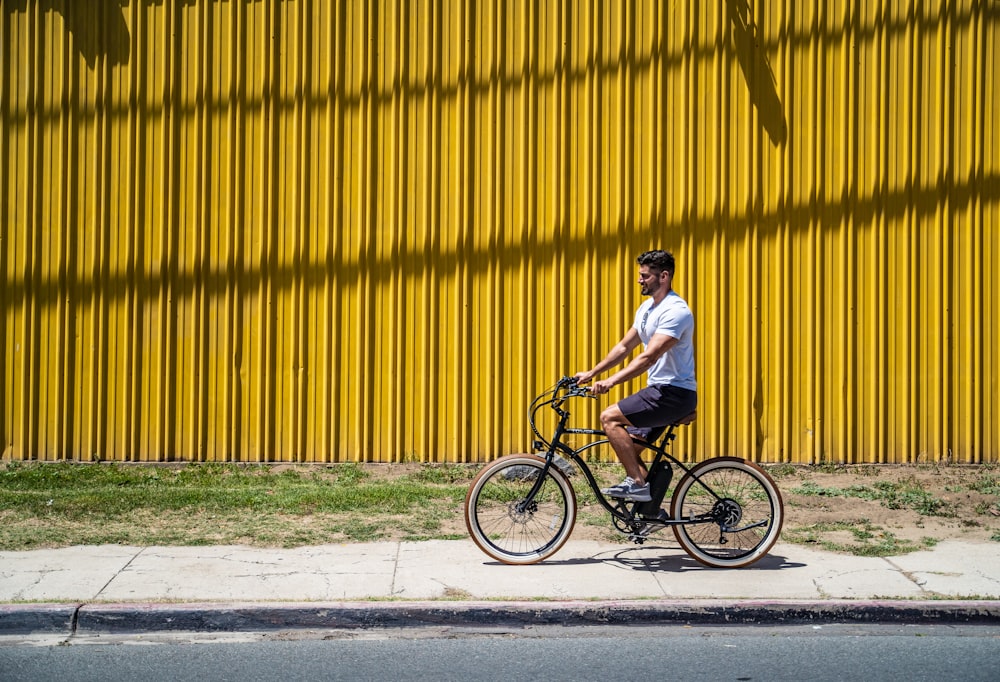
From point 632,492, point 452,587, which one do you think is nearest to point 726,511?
point 632,492

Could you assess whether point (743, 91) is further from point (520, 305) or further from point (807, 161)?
point (520, 305)

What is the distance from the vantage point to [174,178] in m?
9.73

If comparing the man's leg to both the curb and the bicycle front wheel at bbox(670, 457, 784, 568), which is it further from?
the curb

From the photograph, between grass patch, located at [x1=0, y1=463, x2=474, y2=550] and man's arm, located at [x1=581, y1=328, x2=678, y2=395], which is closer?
man's arm, located at [x1=581, y1=328, x2=678, y2=395]

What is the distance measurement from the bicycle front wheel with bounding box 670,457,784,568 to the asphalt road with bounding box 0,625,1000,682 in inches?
37.3

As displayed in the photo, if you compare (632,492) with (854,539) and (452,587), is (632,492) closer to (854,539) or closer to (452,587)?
(452,587)

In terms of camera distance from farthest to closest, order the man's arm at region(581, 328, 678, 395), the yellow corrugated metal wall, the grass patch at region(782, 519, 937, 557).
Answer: the yellow corrugated metal wall < the grass patch at region(782, 519, 937, 557) < the man's arm at region(581, 328, 678, 395)

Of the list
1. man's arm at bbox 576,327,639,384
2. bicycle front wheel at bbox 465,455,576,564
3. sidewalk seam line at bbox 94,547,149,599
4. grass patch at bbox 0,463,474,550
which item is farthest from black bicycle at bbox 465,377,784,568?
sidewalk seam line at bbox 94,547,149,599

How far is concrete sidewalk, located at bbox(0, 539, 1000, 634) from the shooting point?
5656mm

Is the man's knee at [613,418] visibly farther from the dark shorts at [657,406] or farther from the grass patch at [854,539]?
the grass patch at [854,539]

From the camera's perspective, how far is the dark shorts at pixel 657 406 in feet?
21.1

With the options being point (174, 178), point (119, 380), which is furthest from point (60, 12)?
point (119, 380)

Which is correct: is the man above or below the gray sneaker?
above

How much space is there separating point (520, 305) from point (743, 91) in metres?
2.95
